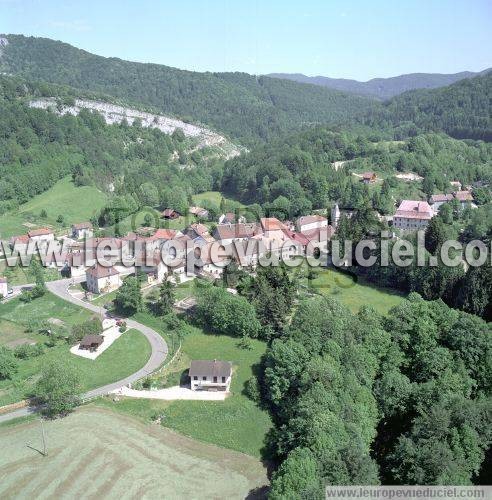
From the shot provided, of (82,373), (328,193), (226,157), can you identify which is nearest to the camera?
(82,373)

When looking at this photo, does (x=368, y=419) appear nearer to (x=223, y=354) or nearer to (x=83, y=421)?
(x=223, y=354)

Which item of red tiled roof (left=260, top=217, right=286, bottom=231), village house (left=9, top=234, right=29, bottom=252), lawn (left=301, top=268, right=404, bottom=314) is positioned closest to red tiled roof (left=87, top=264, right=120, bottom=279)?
village house (left=9, top=234, right=29, bottom=252)

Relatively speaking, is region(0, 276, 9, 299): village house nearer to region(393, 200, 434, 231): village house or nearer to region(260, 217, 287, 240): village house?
region(260, 217, 287, 240): village house

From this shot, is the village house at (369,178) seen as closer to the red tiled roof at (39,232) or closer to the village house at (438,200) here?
the village house at (438,200)

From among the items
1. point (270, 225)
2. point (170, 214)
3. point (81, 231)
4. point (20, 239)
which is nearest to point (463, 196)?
point (270, 225)

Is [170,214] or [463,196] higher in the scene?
[463,196]

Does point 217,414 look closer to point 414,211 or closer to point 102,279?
point 102,279

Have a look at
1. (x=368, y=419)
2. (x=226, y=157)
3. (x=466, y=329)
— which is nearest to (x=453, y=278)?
(x=466, y=329)
